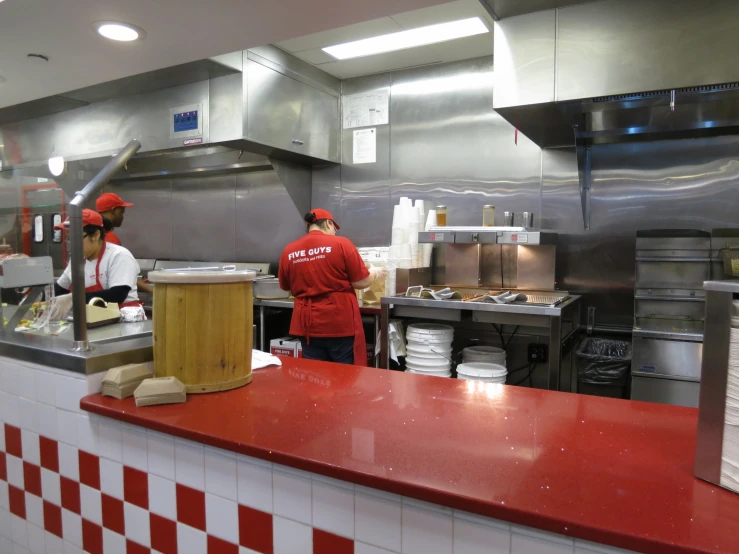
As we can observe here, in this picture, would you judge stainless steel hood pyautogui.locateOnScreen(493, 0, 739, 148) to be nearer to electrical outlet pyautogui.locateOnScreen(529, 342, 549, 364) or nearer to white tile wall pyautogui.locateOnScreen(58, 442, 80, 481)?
electrical outlet pyautogui.locateOnScreen(529, 342, 549, 364)

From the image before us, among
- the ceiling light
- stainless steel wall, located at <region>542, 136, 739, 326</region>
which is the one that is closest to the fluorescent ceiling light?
stainless steel wall, located at <region>542, 136, 739, 326</region>

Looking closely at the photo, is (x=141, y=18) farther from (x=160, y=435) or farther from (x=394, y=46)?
(x=394, y=46)

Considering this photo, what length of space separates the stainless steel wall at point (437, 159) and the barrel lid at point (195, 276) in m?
3.18

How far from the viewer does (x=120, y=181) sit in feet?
20.0

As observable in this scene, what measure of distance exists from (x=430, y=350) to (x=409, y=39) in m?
2.34

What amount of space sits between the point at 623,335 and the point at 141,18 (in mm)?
3549

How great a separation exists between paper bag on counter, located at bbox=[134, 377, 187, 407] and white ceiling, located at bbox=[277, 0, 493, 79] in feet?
9.73

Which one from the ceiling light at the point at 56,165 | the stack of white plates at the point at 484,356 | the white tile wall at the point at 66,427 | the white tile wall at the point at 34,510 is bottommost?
the white tile wall at the point at 34,510

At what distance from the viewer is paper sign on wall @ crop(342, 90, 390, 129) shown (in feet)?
15.7

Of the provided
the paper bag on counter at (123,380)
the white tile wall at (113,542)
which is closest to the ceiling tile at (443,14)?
the paper bag on counter at (123,380)

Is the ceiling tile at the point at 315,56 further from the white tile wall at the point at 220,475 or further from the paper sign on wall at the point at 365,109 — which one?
A: the white tile wall at the point at 220,475

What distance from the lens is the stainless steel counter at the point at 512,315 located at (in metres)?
3.18

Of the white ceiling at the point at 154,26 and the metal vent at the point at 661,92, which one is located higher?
the white ceiling at the point at 154,26

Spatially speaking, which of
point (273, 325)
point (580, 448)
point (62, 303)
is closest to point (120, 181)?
point (273, 325)
